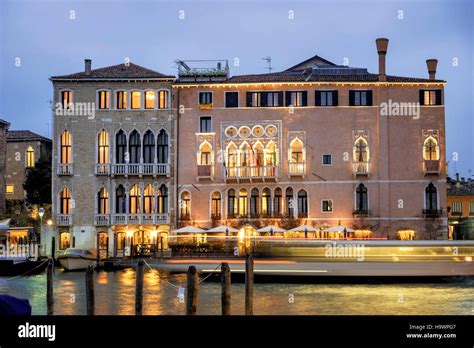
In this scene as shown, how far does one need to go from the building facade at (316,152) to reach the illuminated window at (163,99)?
1.40 feet

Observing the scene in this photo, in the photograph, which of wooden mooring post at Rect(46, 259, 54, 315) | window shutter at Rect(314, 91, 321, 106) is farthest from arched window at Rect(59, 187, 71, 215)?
wooden mooring post at Rect(46, 259, 54, 315)

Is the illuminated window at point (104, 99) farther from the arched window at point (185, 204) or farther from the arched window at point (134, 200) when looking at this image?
the arched window at point (185, 204)

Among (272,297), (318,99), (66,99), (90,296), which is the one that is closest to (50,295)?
(90,296)

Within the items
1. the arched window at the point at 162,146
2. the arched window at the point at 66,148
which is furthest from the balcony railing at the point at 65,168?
the arched window at the point at 162,146

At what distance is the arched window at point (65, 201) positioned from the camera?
24062mm

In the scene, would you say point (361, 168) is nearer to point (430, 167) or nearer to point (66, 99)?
point (430, 167)

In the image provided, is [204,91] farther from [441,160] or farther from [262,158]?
[441,160]

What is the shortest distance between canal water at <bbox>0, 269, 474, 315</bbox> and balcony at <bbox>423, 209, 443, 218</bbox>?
5.05 m

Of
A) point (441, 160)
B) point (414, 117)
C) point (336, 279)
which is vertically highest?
point (414, 117)

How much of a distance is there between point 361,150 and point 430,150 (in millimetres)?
2372

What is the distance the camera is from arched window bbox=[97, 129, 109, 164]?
942 inches
